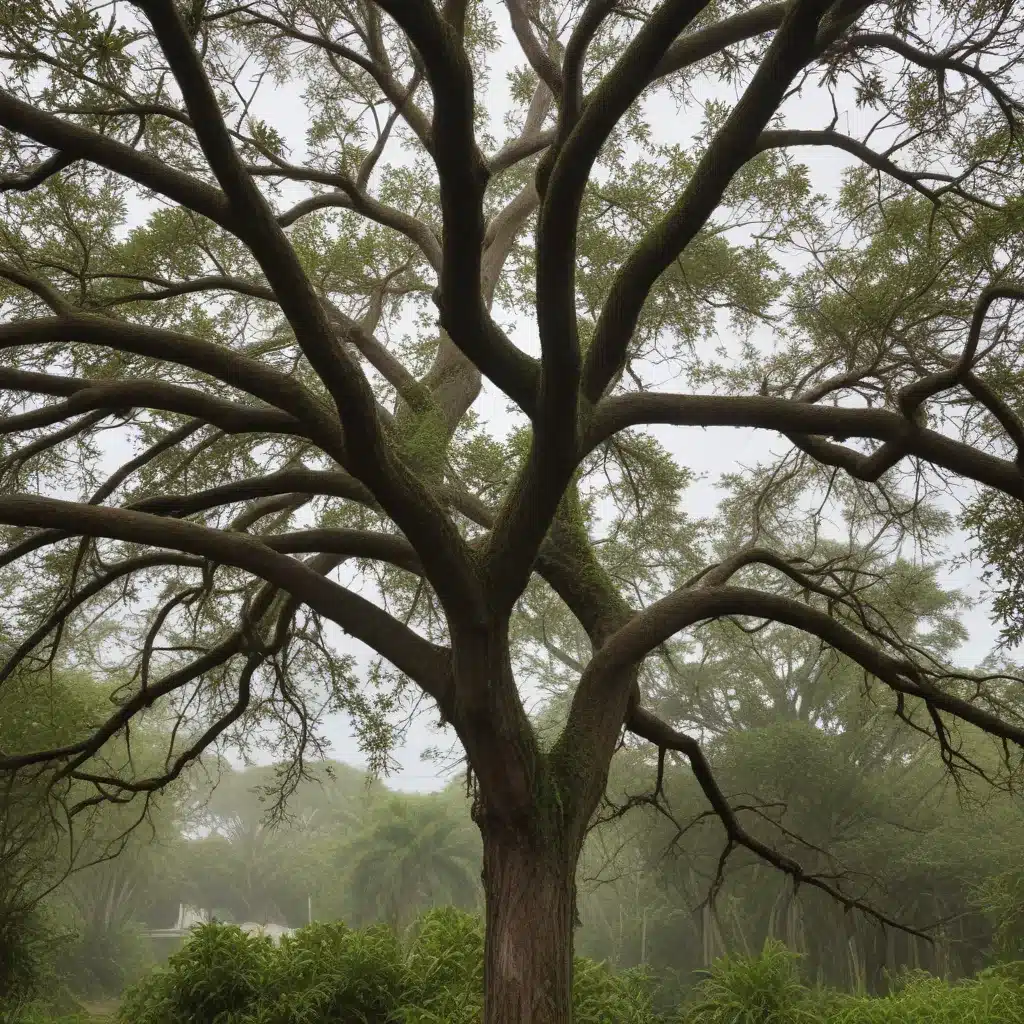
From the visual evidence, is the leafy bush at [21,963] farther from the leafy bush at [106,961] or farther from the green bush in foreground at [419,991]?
the leafy bush at [106,961]

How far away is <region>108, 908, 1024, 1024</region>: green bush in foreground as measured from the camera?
22.4 feet

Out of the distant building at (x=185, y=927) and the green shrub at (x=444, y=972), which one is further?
the distant building at (x=185, y=927)

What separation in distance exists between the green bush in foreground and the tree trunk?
8.36 ft

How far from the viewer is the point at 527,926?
14.0 ft

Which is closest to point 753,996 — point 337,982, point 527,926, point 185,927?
point 337,982

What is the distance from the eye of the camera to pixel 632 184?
6363mm

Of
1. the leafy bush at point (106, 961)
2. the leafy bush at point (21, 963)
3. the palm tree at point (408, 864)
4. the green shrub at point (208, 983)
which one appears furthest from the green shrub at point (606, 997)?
the leafy bush at point (106, 961)

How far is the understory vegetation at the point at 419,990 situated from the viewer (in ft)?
22.4

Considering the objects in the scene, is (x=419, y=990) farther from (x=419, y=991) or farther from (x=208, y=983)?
(x=208, y=983)

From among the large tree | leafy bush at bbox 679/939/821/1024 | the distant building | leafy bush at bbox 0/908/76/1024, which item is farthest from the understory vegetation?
the distant building

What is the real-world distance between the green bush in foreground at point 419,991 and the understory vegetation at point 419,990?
1 cm

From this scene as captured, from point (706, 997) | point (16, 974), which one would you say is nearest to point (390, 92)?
point (706, 997)

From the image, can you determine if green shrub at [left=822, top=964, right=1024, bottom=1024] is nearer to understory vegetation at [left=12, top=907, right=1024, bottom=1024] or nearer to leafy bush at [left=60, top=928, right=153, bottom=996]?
understory vegetation at [left=12, top=907, right=1024, bottom=1024]

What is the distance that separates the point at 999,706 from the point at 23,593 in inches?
295
